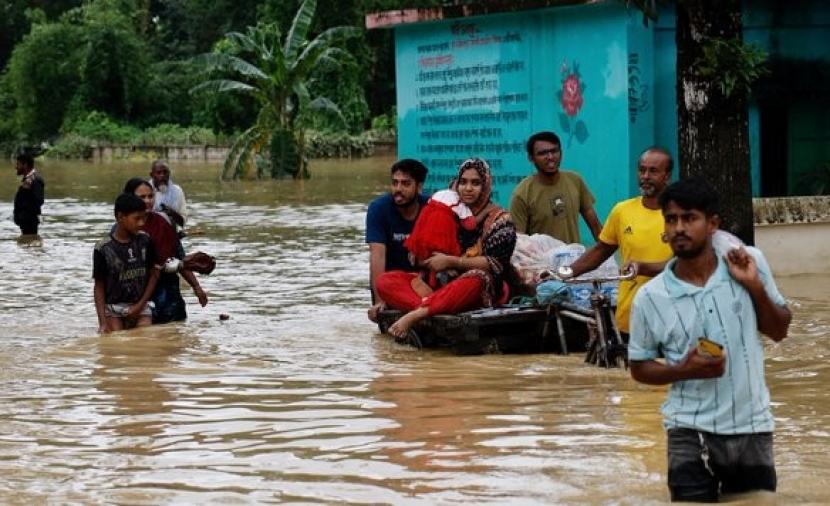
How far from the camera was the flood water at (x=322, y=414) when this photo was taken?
6789 mm

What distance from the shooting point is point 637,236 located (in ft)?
27.6

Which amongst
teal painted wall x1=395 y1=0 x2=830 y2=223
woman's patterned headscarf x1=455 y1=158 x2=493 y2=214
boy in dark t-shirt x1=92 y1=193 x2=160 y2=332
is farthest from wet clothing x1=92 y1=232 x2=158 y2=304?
Result: teal painted wall x1=395 y1=0 x2=830 y2=223

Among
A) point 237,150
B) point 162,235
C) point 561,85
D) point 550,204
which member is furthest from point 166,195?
point 237,150

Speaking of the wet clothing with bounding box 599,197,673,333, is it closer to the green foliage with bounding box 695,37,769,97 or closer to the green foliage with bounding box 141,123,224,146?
the green foliage with bounding box 695,37,769,97

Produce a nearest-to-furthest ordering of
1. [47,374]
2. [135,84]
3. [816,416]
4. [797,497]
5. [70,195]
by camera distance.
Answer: [797,497], [816,416], [47,374], [70,195], [135,84]

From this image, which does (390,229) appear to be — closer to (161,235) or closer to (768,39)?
(161,235)

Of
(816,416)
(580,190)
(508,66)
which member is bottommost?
(816,416)

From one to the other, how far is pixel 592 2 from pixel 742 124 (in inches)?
154

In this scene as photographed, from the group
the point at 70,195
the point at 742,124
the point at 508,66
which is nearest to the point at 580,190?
the point at 742,124

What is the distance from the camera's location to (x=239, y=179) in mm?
38875

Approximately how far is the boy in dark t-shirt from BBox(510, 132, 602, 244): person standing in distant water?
2.74 m

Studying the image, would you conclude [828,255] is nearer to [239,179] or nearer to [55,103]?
[239,179]

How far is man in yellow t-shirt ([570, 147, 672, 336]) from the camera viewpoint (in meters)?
8.30

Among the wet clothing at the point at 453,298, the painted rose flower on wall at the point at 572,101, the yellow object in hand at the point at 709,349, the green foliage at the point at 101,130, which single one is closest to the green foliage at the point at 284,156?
the green foliage at the point at 101,130
